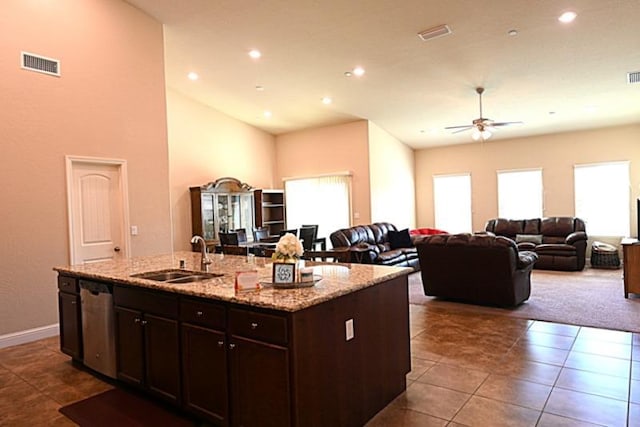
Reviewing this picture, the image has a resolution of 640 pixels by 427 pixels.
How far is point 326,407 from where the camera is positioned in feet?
7.25

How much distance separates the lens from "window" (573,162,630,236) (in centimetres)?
833

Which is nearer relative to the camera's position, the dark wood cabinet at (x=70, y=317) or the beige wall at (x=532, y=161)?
the dark wood cabinet at (x=70, y=317)

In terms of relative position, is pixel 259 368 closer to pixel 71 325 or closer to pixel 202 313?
pixel 202 313

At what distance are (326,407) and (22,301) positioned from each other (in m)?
4.01

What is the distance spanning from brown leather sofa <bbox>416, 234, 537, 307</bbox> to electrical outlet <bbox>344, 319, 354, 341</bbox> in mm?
3181


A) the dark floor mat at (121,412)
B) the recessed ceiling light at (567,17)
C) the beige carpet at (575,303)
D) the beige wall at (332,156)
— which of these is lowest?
the dark floor mat at (121,412)

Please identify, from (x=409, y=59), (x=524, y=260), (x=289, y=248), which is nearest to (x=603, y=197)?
(x=524, y=260)

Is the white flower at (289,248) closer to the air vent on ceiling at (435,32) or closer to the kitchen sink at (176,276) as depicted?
the kitchen sink at (176,276)

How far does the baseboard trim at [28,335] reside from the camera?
4305mm

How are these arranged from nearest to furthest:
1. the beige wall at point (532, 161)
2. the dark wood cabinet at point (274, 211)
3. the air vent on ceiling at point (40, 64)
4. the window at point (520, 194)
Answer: the air vent on ceiling at point (40, 64), the beige wall at point (532, 161), the window at point (520, 194), the dark wood cabinet at point (274, 211)

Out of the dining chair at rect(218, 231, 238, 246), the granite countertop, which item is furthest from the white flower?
the dining chair at rect(218, 231, 238, 246)

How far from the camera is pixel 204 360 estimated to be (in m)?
2.46

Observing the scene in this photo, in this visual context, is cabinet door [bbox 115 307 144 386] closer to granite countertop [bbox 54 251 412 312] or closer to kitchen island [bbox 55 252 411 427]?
kitchen island [bbox 55 252 411 427]

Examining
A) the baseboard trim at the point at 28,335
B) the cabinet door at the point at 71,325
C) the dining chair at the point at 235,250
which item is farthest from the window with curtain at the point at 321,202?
the cabinet door at the point at 71,325
